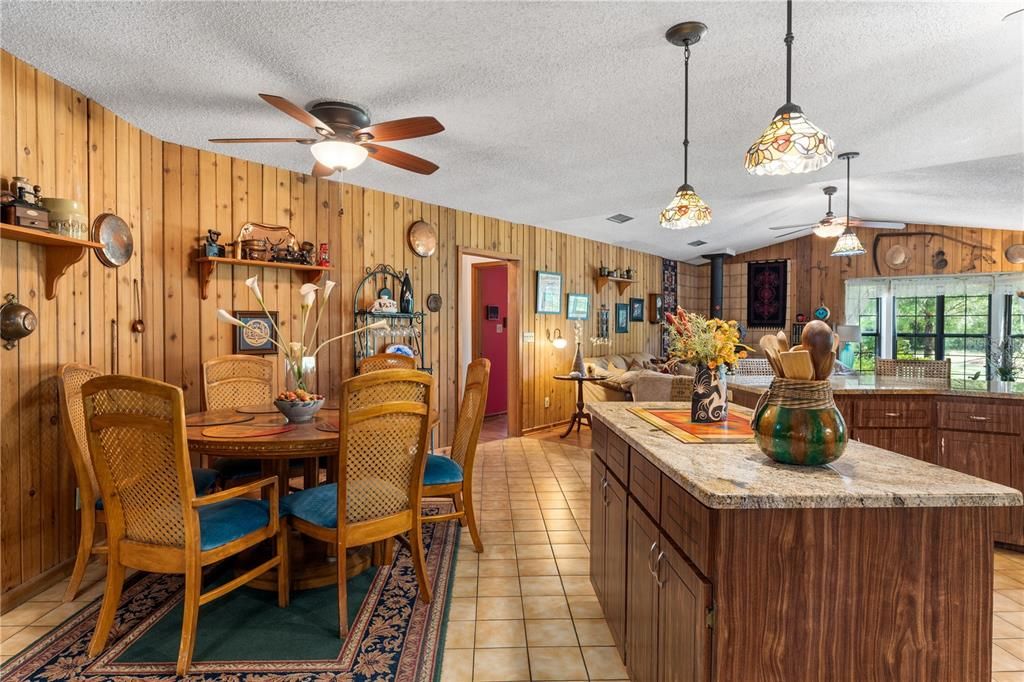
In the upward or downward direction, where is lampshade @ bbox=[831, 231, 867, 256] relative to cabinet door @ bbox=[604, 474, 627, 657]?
upward

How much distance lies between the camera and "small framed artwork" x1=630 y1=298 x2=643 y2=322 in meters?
8.20

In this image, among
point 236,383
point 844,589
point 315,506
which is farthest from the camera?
point 236,383

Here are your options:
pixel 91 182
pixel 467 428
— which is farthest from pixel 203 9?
pixel 467 428

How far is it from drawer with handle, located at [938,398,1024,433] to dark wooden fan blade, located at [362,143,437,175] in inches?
127

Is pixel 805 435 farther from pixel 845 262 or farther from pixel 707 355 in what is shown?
pixel 845 262

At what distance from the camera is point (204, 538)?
A: 1970mm

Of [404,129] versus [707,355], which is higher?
[404,129]

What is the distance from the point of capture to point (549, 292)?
254 inches

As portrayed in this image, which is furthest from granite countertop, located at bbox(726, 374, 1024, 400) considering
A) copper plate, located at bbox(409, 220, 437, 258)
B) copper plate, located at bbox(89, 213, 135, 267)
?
copper plate, located at bbox(89, 213, 135, 267)

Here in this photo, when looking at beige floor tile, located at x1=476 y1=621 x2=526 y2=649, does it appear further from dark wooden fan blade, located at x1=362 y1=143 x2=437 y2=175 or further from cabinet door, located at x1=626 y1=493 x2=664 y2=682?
dark wooden fan blade, located at x1=362 y1=143 x2=437 y2=175

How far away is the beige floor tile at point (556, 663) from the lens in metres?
1.92

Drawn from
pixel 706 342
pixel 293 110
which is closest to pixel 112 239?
pixel 293 110

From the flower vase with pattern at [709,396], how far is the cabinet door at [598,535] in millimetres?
475

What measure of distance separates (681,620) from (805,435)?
0.58 meters
